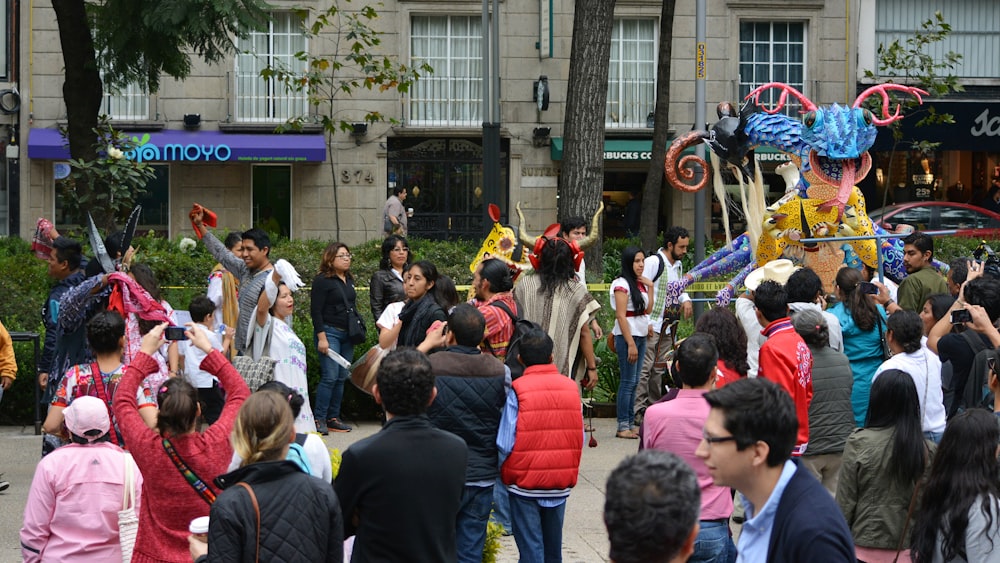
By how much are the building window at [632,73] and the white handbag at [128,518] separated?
22.8 metres

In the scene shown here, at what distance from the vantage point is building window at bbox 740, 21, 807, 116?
2778 cm

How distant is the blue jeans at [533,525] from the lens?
6.72 m

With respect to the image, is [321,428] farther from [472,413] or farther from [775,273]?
[472,413]

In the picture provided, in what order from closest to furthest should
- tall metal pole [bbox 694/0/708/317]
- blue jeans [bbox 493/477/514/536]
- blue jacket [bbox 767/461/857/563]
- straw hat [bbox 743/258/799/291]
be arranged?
blue jacket [bbox 767/461/857/563], blue jeans [bbox 493/477/514/536], straw hat [bbox 743/258/799/291], tall metal pole [bbox 694/0/708/317]

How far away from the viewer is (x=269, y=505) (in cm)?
455

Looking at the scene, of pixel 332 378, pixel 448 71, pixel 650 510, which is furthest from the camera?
pixel 448 71

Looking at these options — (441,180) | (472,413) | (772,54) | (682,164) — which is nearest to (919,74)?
(772,54)

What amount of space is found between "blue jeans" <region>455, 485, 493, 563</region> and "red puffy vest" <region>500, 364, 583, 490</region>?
0.52 feet

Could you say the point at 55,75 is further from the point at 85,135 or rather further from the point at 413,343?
the point at 413,343

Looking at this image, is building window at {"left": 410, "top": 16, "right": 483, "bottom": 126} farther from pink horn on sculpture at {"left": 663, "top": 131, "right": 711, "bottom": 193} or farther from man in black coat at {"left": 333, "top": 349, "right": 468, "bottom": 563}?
man in black coat at {"left": 333, "top": 349, "right": 468, "bottom": 563}

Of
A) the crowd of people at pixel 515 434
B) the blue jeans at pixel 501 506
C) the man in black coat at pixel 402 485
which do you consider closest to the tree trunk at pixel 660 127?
the crowd of people at pixel 515 434

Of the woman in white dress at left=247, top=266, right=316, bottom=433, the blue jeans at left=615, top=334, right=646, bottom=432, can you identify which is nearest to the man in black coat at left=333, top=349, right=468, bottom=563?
the woman in white dress at left=247, top=266, right=316, bottom=433

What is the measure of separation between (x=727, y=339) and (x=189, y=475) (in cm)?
317

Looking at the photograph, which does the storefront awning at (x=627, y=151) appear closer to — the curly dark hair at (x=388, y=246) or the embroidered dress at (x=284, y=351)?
the curly dark hair at (x=388, y=246)
